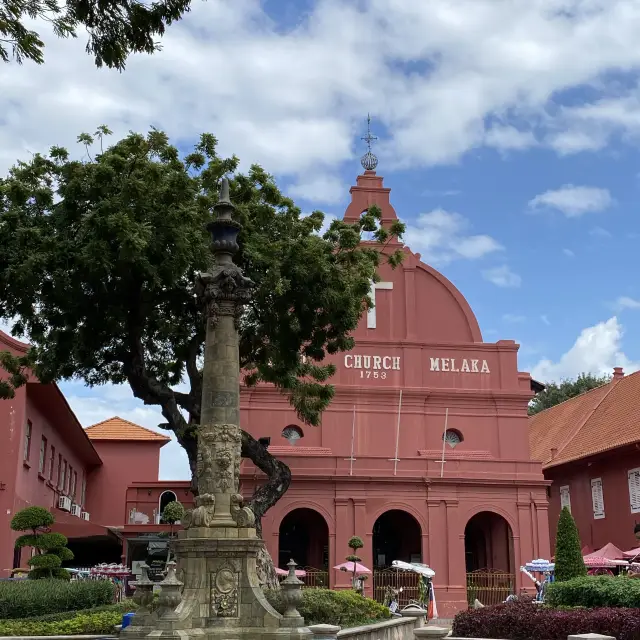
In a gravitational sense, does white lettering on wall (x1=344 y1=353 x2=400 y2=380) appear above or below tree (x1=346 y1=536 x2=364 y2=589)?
above

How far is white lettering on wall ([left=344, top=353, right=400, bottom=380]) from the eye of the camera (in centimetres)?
3172

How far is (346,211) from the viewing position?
1347 inches

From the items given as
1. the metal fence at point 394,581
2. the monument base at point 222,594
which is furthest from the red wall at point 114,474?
the monument base at point 222,594

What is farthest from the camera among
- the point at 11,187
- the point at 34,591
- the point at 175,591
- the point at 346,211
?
the point at 346,211

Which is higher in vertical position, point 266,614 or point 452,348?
point 452,348

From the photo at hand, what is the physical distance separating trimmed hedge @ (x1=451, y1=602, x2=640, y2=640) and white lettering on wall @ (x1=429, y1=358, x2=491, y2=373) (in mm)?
16482

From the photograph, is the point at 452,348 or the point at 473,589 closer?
the point at 473,589

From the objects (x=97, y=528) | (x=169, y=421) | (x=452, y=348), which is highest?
(x=452, y=348)

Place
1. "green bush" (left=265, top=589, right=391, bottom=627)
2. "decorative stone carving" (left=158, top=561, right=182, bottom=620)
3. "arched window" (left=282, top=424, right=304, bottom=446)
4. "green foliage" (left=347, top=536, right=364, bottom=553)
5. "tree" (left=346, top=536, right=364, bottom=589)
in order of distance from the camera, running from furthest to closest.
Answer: "arched window" (left=282, top=424, right=304, bottom=446) → "green foliage" (left=347, top=536, right=364, bottom=553) → "tree" (left=346, top=536, right=364, bottom=589) → "green bush" (left=265, top=589, right=391, bottom=627) → "decorative stone carving" (left=158, top=561, right=182, bottom=620)

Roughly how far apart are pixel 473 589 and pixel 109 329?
50.6 ft

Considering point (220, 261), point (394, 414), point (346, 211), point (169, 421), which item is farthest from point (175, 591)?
point (346, 211)

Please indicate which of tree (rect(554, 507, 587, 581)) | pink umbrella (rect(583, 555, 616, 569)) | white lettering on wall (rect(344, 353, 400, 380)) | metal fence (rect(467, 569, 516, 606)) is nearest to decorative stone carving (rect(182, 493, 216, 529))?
tree (rect(554, 507, 587, 581))

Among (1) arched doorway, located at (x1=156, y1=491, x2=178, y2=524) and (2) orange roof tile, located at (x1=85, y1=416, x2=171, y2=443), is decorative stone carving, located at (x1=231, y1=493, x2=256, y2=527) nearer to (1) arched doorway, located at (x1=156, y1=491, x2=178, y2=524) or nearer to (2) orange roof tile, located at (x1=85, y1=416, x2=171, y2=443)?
(1) arched doorway, located at (x1=156, y1=491, x2=178, y2=524)

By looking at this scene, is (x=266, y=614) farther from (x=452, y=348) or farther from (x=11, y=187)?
(x=452, y=348)
